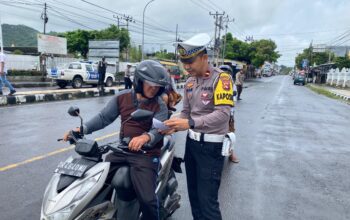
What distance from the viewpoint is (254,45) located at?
68.8 m

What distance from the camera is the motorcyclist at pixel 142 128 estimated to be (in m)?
2.42

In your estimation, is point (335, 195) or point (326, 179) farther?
point (326, 179)

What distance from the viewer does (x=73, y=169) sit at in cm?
219

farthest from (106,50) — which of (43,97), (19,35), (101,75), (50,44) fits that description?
(19,35)

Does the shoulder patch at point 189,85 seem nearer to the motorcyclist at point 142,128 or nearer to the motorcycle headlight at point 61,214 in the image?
the motorcyclist at point 142,128

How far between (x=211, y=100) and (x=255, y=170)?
3.24 metres

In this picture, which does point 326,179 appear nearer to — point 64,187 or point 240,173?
point 240,173

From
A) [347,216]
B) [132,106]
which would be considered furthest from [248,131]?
[132,106]

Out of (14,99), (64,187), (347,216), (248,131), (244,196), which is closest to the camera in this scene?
(64,187)

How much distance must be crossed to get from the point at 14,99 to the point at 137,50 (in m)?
63.0

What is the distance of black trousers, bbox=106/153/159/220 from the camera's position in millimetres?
2406

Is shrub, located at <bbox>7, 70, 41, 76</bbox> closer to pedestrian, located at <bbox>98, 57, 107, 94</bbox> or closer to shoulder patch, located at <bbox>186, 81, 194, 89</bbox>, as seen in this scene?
pedestrian, located at <bbox>98, 57, 107, 94</bbox>

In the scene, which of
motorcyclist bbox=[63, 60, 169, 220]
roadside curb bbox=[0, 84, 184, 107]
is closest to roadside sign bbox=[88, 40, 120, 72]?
roadside curb bbox=[0, 84, 184, 107]

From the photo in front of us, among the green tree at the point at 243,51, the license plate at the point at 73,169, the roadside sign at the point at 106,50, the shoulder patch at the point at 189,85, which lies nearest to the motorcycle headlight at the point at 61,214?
the license plate at the point at 73,169
